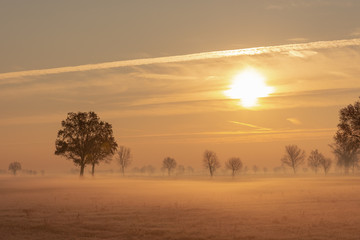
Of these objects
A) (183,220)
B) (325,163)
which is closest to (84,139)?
(183,220)

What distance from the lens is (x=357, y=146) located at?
71875mm

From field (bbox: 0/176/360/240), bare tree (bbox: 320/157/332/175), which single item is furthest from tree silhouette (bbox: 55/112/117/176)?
bare tree (bbox: 320/157/332/175)

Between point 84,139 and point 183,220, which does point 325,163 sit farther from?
point 183,220

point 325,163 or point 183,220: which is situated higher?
point 325,163

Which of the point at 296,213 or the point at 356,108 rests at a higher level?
the point at 356,108

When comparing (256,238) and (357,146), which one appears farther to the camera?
(357,146)

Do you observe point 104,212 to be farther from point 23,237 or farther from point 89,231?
point 23,237

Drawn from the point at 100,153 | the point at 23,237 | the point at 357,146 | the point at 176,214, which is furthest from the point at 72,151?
the point at 23,237

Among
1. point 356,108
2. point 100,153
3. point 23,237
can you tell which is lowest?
point 23,237

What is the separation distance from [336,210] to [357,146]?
42.7 metres

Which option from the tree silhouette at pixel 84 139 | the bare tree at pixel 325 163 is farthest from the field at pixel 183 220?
the bare tree at pixel 325 163

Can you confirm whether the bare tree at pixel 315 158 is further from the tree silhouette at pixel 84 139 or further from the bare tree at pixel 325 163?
the tree silhouette at pixel 84 139

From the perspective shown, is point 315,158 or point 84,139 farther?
point 315,158

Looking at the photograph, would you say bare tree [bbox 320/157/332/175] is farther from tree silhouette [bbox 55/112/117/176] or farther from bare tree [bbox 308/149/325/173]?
tree silhouette [bbox 55/112/117/176]
